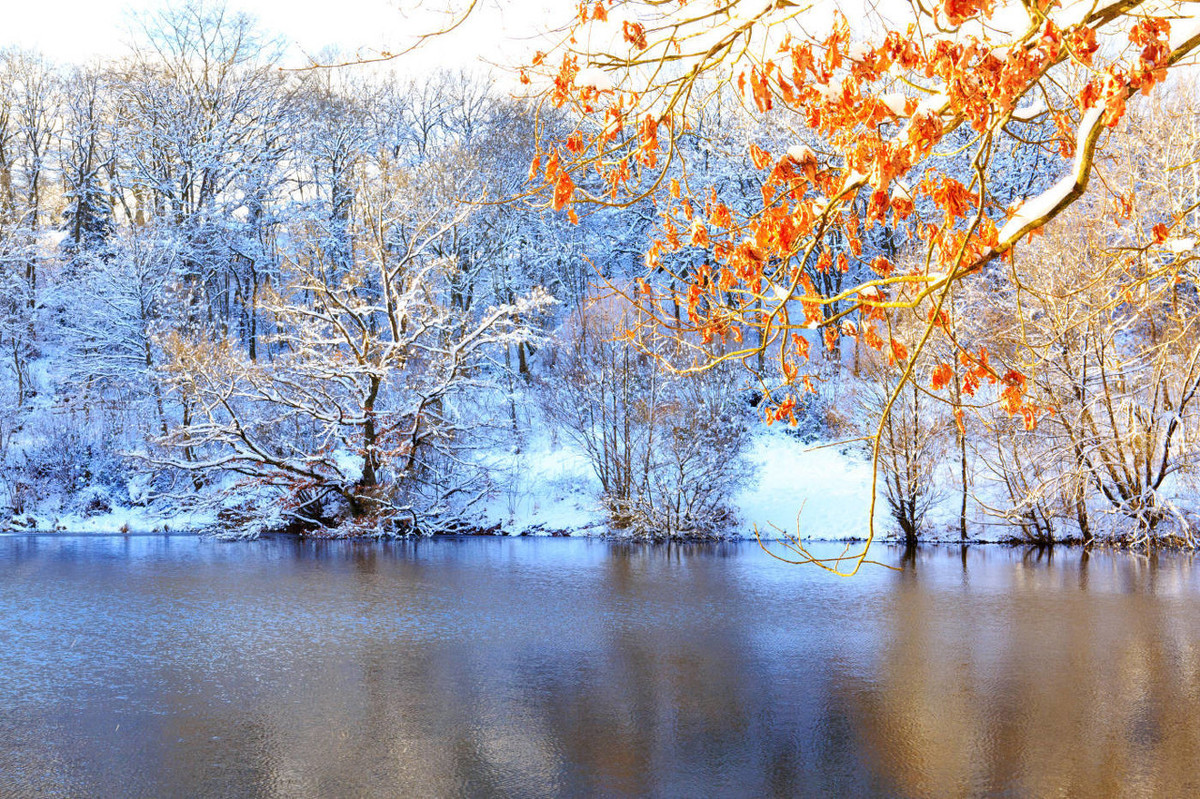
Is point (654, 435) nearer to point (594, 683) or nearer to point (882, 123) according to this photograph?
Result: point (594, 683)

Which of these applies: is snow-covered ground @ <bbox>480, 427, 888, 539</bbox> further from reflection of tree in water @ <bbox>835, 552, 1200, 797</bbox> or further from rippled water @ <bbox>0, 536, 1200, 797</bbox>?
reflection of tree in water @ <bbox>835, 552, 1200, 797</bbox>

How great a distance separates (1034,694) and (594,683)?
3618mm

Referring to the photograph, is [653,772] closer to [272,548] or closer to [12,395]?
[272,548]

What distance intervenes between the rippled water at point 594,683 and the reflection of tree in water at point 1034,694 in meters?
0.03

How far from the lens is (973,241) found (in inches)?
112

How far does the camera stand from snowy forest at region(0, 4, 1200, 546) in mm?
16156

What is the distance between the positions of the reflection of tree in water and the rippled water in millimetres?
32

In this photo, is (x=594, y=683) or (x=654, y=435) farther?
(x=654, y=435)

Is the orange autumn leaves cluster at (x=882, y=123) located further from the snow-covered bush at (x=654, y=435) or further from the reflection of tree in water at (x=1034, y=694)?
the snow-covered bush at (x=654, y=435)

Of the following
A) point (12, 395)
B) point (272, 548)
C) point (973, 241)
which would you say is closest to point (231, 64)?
point (12, 395)

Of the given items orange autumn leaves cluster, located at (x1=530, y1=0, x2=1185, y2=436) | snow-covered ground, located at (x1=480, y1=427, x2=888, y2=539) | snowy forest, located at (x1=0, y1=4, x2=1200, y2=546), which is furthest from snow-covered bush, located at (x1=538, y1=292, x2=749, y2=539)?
orange autumn leaves cluster, located at (x1=530, y1=0, x2=1185, y2=436)

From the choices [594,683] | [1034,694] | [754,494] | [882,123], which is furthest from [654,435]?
[882,123]

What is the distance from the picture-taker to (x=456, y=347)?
18953 mm

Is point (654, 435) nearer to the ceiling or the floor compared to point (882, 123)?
nearer to the floor
